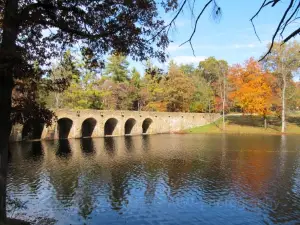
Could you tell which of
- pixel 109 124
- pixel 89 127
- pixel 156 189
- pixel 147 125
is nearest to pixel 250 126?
pixel 147 125

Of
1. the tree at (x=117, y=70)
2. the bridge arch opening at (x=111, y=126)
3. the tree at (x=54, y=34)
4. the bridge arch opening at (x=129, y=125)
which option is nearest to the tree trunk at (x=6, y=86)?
the tree at (x=54, y=34)

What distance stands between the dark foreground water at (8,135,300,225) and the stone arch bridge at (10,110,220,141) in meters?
12.8

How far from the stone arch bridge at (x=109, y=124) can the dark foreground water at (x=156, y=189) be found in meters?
12.8

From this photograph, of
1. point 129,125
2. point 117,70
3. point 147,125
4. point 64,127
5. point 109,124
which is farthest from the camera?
point 117,70

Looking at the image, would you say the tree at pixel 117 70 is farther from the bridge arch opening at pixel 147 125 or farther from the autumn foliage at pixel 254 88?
the autumn foliage at pixel 254 88

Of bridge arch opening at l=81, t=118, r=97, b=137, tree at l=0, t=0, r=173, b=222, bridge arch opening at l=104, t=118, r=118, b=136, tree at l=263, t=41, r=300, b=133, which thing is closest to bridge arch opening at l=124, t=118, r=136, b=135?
bridge arch opening at l=104, t=118, r=118, b=136

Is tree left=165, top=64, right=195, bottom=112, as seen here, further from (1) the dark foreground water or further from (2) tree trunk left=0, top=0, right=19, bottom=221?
(2) tree trunk left=0, top=0, right=19, bottom=221

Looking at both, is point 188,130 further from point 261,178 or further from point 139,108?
point 261,178

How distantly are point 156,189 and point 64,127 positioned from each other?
31.3 metres

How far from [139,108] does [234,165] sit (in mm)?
47660

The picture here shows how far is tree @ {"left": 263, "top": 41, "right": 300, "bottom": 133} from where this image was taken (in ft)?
153

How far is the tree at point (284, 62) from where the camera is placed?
46562mm

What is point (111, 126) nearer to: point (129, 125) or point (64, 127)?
point (129, 125)

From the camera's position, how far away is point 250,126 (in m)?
55.5
